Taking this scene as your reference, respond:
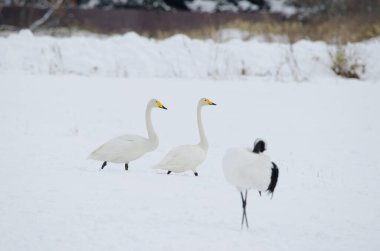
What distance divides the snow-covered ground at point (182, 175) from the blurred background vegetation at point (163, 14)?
1050cm

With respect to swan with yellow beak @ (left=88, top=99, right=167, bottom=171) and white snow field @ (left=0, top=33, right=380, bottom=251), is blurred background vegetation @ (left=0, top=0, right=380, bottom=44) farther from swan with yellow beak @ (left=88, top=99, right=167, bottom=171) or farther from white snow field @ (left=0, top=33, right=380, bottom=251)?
swan with yellow beak @ (left=88, top=99, right=167, bottom=171)

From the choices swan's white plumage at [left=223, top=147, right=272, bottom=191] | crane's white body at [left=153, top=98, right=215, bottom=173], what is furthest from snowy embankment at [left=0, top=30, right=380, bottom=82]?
swan's white plumage at [left=223, top=147, right=272, bottom=191]

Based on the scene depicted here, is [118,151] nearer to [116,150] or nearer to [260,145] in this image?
[116,150]

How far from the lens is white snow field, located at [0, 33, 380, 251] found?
607 cm

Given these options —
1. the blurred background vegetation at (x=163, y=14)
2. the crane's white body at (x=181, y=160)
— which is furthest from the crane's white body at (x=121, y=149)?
the blurred background vegetation at (x=163, y=14)

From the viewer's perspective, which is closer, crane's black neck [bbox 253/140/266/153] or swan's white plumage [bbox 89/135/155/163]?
crane's black neck [bbox 253/140/266/153]

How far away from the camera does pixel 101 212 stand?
6.57 metres

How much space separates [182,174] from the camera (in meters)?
Result: 9.18

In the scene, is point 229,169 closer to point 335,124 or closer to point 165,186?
point 165,186

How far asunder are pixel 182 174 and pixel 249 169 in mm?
2950

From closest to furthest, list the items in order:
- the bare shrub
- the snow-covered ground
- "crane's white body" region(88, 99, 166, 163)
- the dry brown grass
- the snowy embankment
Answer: the snow-covered ground
"crane's white body" region(88, 99, 166, 163)
the snowy embankment
the bare shrub
the dry brown grass

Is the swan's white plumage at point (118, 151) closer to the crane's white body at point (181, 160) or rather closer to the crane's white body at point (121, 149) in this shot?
the crane's white body at point (121, 149)

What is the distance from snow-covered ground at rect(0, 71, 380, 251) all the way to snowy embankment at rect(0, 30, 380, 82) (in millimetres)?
2478

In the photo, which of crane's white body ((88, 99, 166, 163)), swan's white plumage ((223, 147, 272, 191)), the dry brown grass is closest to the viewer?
swan's white plumage ((223, 147, 272, 191))
